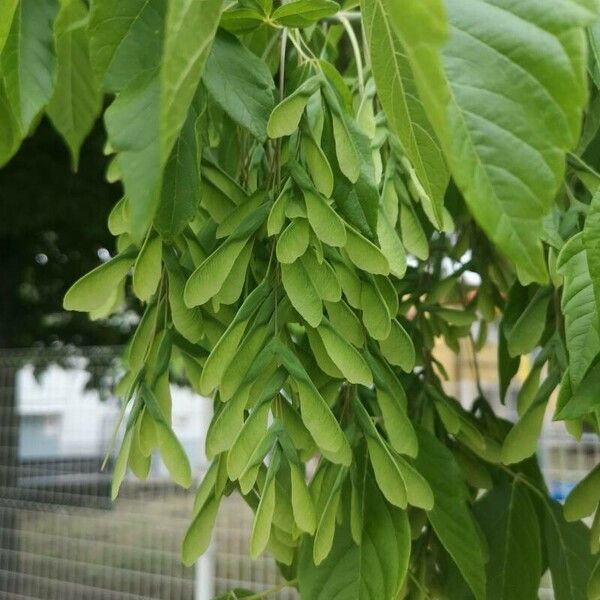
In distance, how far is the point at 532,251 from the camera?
22 cm

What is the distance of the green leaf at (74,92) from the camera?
0.65 metres

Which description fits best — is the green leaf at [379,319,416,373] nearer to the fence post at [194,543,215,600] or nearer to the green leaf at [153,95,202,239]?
the green leaf at [153,95,202,239]

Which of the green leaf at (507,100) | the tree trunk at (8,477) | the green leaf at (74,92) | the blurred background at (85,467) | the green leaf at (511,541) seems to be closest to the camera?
the green leaf at (507,100)

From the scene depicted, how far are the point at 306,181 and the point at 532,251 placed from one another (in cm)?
15

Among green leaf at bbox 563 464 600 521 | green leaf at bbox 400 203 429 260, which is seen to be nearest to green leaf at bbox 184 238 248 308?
green leaf at bbox 400 203 429 260

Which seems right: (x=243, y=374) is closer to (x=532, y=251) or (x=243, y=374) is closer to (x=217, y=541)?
(x=532, y=251)

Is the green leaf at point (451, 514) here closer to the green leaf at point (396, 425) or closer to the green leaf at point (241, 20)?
the green leaf at point (396, 425)

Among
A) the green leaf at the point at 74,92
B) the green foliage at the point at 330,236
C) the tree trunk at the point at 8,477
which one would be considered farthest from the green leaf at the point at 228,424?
the tree trunk at the point at 8,477

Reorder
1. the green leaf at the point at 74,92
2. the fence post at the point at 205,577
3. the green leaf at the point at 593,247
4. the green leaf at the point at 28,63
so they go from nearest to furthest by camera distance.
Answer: the green leaf at the point at 593,247 < the green leaf at the point at 28,63 < the green leaf at the point at 74,92 < the fence post at the point at 205,577

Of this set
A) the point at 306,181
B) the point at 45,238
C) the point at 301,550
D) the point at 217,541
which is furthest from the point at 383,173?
the point at 45,238

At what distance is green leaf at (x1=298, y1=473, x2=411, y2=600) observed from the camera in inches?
16.1

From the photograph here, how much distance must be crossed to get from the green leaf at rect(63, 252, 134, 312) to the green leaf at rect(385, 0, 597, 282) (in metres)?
0.19

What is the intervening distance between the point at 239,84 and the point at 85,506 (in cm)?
218

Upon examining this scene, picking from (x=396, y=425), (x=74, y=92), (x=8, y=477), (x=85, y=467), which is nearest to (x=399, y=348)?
(x=396, y=425)
